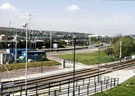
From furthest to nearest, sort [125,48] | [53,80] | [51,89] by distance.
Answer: [125,48]
[53,80]
[51,89]

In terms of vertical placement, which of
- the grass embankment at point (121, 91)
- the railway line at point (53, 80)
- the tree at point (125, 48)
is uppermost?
the tree at point (125, 48)

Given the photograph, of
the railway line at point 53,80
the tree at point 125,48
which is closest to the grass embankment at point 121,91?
the railway line at point 53,80

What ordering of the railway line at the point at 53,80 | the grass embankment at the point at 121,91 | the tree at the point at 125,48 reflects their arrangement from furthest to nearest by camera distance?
1. the tree at the point at 125,48
2. the railway line at the point at 53,80
3. the grass embankment at the point at 121,91

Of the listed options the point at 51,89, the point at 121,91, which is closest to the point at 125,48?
the point at 121,91

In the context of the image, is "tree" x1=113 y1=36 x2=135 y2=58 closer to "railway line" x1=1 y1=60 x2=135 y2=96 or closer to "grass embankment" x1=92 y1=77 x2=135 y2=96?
"railway line" x1=1 y1=60 x2=135 y2=96

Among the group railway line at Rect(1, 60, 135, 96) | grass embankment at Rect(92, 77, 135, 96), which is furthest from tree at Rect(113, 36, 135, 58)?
grass embankment at Rect(92, 77, 135, 96)

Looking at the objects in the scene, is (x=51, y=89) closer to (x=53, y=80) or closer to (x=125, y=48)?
(x=53, y=80)

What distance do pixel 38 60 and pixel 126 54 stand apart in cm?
2242

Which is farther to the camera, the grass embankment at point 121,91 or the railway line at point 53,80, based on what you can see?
the railway line at point 53,80

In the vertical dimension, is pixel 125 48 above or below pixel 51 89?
above

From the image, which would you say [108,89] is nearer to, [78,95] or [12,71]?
[78,95]

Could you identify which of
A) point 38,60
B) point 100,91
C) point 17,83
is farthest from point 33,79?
point 38,60

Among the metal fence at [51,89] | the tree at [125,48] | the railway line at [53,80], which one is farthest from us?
the tree at [125,48]

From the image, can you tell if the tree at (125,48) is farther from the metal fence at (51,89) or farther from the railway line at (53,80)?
the metal fence at (51,89)
